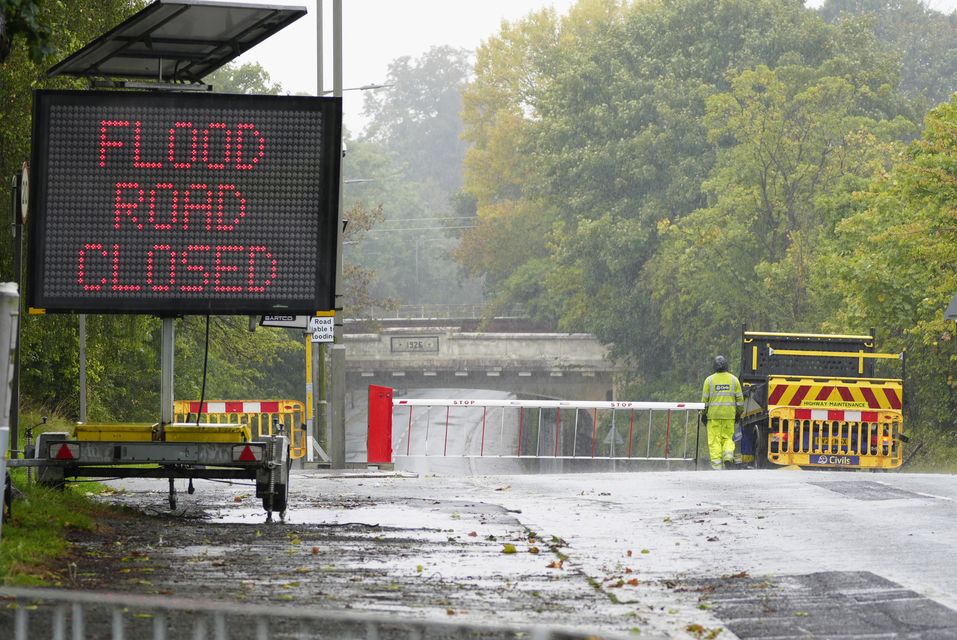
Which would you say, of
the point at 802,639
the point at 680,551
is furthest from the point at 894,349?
the point at 802,639

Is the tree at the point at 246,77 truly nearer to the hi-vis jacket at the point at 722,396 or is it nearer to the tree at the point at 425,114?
the hi-vis jacket at the point at 722,396

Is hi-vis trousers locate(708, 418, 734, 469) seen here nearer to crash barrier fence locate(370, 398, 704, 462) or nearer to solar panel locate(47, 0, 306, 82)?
solar panel locate(47, 0, 306, 82)

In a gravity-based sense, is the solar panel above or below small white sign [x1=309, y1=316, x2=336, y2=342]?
above

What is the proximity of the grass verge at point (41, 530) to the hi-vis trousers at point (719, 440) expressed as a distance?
1174 cm

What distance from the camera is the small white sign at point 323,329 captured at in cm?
2995

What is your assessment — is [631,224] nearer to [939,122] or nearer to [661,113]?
[661,113]

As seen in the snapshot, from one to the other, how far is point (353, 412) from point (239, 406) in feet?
172

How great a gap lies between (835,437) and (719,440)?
3726mm

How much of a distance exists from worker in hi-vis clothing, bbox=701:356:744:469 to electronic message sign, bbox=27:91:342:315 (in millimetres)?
12141

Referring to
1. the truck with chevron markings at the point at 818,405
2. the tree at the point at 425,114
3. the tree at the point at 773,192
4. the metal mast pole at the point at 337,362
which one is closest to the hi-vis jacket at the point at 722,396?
the truck with chevron markings at the point at 818,405

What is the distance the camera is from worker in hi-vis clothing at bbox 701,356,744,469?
24609 mm

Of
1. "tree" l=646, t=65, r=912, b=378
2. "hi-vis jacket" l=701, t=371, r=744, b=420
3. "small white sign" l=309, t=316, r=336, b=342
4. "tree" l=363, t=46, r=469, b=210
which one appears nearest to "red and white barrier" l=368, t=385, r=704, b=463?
"small white sign" l=309, t=316, r=336, b=342

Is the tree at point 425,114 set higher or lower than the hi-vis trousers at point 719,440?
higher

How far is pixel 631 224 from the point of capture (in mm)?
63750
